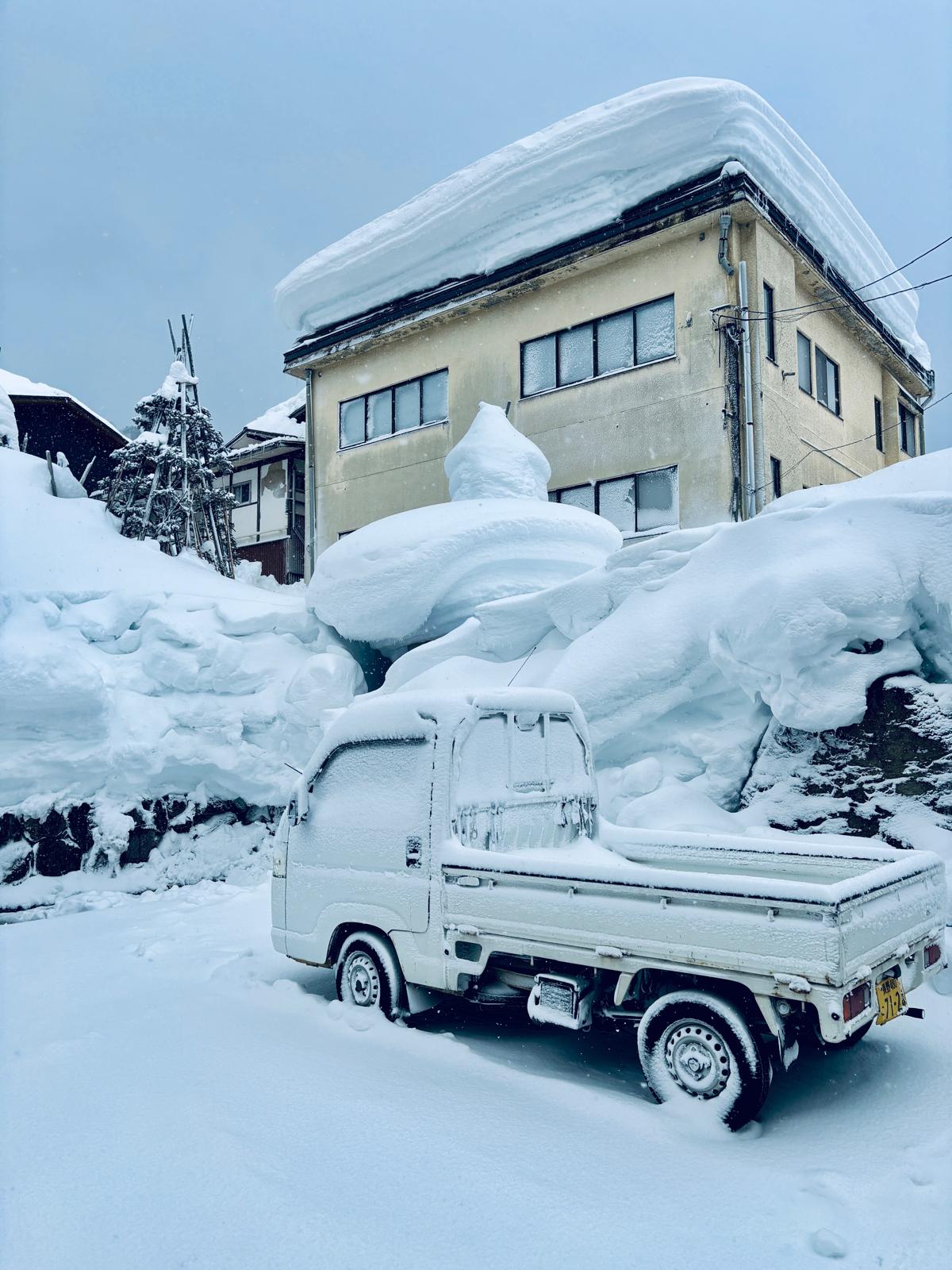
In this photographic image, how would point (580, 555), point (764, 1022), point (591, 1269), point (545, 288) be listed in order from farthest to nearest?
point (545, 288)
point (580, 555)
point (764, 1022)
point (591, 1269)

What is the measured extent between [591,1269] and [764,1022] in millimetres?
1268

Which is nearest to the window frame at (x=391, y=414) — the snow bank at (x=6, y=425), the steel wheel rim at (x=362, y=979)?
the snow bank at (x=6, y=425)

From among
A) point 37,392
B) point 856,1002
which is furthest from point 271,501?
point 856,1002

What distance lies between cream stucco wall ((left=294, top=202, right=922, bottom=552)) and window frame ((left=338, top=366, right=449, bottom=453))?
80 mm

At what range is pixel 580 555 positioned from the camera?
10328 millimetres

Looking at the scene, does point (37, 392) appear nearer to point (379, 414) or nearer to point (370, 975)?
point (379, 414)

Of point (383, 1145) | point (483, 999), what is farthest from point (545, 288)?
point (383, 1145)

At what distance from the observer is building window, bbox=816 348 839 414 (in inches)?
604

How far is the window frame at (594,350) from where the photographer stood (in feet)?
44.5

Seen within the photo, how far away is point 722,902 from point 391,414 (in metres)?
15.3

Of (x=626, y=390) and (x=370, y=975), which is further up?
(x=626, y=390)

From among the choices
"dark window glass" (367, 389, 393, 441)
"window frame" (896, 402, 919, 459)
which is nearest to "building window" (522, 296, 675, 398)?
"dark window glass" (367, 389, 393, 441)

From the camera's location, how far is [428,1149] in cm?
326

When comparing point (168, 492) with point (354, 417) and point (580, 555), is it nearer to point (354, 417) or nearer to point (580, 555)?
point (354, 417)
